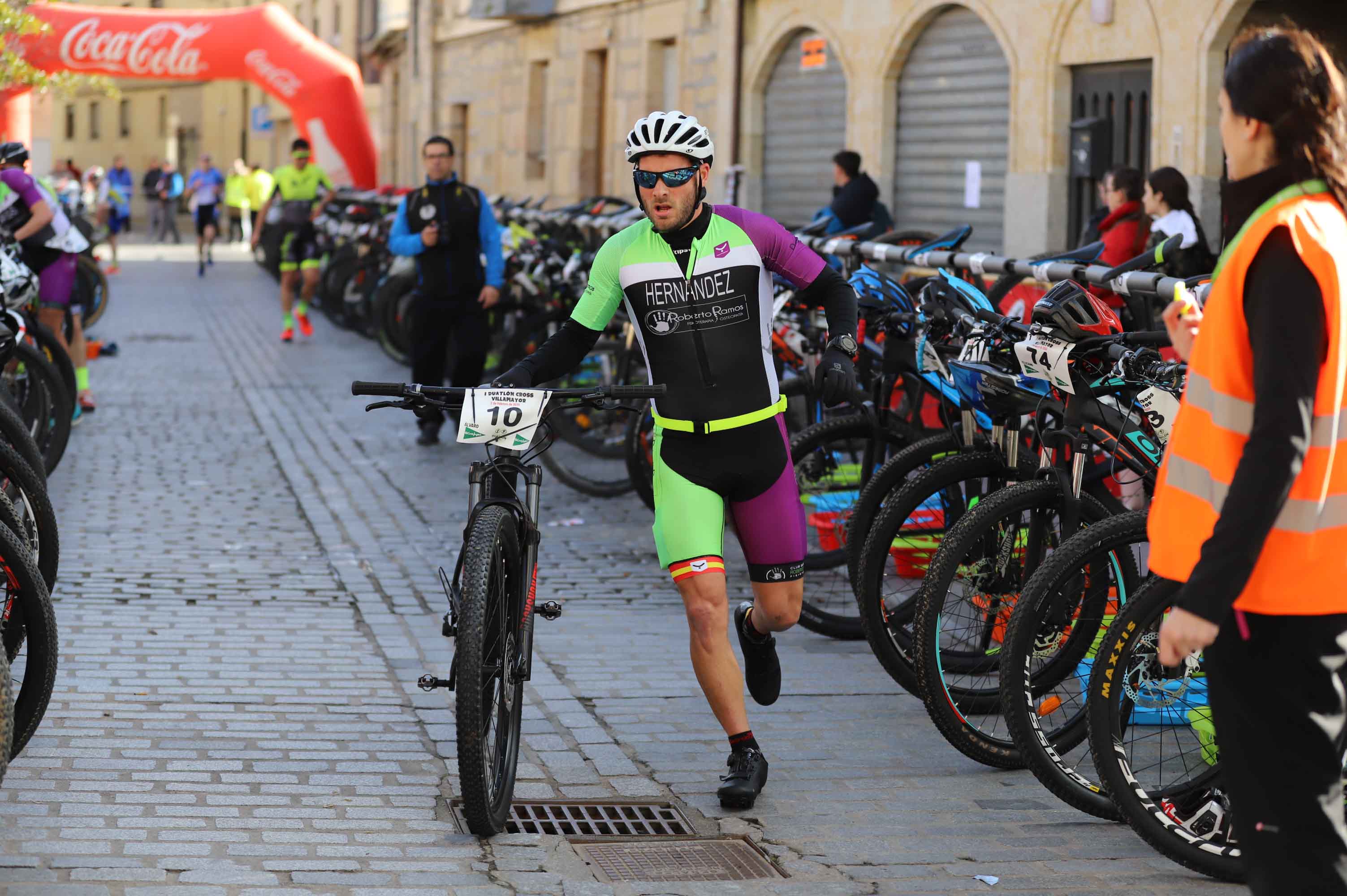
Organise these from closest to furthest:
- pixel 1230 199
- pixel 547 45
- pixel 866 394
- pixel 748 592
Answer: pixel 1230 199 → pixel 866 394 → pixel 748 592 → pixel 547 45

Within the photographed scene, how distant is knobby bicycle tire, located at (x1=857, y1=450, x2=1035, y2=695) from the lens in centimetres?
560

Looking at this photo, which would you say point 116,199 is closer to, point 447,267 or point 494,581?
point 447,267

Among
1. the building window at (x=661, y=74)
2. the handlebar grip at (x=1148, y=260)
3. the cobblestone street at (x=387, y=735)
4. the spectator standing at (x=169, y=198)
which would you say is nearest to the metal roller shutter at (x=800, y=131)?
the building window at (x=661, y=74)

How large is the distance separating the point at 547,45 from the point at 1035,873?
2394 centimetres

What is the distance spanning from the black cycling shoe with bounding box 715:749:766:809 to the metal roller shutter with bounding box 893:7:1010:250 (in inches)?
446

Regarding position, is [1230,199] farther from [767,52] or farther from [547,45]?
[547,45]

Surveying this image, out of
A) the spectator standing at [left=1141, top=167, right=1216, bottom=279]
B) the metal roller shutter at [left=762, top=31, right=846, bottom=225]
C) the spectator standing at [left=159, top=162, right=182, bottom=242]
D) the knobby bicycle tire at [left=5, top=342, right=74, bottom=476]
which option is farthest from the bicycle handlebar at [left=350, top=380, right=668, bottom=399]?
the spectator standing at [left=159, top=162, right=182, bottom=242]

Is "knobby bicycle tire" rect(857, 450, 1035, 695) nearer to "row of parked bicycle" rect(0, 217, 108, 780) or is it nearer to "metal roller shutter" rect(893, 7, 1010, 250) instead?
"row of parked bicycle" rect(0, 217, 108, 780)

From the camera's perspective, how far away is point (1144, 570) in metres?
4.95

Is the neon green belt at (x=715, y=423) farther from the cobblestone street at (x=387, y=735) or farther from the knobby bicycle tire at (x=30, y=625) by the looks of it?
the knobby bicycle tire at (x=30, y=625)

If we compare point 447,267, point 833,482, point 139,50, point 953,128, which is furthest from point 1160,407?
point 139,50

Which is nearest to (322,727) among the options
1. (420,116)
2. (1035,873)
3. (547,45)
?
(1035,873)

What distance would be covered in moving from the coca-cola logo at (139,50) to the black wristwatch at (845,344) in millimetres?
24857

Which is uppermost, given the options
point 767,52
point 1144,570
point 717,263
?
point 767,52
